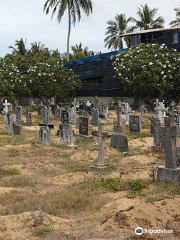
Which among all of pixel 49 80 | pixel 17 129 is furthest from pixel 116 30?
pixel 17 129

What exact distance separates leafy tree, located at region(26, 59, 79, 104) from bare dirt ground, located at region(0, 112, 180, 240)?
73.7 ft

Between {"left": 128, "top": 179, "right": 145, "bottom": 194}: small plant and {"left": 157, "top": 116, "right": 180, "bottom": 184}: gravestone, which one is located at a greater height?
{"left": 157, "top": 116, "right": 180, "bottom": 184}: gravestone

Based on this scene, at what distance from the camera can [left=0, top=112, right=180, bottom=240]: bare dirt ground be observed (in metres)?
7.01

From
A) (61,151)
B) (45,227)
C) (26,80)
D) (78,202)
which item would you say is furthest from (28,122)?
(45,227)

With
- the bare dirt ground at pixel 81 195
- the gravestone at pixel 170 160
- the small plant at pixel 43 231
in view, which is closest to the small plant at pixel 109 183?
the bare dirt ground at pixel 81 195

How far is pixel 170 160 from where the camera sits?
10883 millimetres

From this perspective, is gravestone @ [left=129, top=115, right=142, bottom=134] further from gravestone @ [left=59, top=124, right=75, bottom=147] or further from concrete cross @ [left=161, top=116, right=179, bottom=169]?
concrete cross @ [left=161, top=116, right=179, bottom=169]

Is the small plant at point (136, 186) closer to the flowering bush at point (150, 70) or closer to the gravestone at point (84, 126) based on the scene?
the gravestone at point (84, 126)

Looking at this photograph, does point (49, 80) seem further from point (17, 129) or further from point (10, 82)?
point (17, 129)

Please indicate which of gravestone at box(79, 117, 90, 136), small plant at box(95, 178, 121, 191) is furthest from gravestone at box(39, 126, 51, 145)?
small plant at box(95, 178, 121, 191)

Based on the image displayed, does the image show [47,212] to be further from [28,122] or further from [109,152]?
[28,122]

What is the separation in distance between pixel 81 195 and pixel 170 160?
275cm

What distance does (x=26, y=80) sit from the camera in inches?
1581

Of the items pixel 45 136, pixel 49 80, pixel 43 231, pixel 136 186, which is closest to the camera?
pixel 43 231
